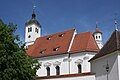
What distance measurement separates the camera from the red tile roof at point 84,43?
43.6 meters

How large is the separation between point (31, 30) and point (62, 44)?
18288mm

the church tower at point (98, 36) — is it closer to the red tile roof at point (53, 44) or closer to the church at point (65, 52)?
the church at point (65, 52)

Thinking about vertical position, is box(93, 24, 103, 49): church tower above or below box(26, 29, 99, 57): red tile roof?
above

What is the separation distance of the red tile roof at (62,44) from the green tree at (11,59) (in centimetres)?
1750

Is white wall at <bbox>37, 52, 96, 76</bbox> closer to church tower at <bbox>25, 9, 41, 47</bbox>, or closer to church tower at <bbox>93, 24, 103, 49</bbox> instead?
church tower at <bbox>25, 9, 41, 47</bbox>

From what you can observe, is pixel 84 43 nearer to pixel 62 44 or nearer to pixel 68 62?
pixel 68 62

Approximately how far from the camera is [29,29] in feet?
211

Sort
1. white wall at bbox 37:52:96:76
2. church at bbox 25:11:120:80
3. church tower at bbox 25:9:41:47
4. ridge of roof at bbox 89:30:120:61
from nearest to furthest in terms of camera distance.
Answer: ridge of roof at bbox 89:30:120:61 → white wall at bbox 37:52:96:76 → church at bbox 25:11:120:80 → church tower at bbox 25:9:41:47

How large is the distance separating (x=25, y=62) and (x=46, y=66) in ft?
63.0

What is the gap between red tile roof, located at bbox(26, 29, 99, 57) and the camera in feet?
146

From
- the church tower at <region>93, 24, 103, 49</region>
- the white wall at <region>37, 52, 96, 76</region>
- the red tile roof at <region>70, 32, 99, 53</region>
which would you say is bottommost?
the white wall at <region>37, 52, 96, 76</region>

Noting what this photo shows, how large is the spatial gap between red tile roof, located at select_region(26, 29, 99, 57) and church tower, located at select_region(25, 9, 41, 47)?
10.6 meters

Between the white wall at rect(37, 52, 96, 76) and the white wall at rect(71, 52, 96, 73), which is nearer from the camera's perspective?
the white wall at rect(71, 52, 96, 73)

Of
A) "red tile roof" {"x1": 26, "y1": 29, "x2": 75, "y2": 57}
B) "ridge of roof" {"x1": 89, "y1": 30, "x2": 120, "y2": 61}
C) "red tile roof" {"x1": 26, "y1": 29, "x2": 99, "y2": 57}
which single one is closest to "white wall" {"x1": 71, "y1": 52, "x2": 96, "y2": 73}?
"red tile roof" {"x1": 26, "y1": 29, "x2": 99, "y2": 57}
